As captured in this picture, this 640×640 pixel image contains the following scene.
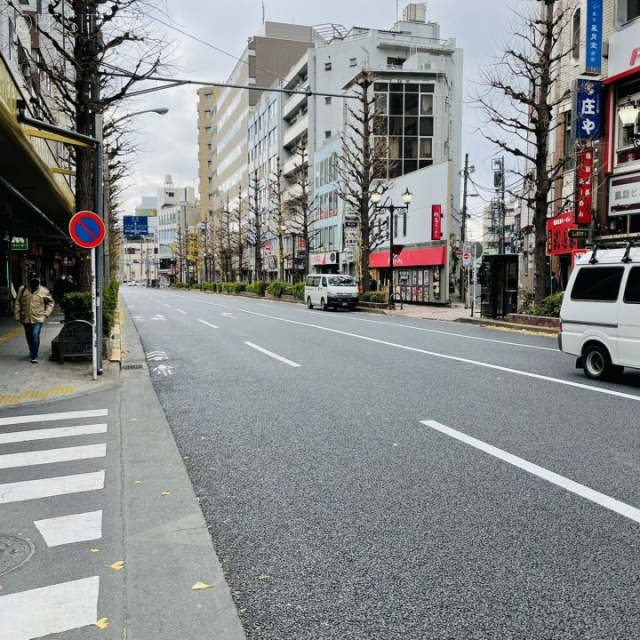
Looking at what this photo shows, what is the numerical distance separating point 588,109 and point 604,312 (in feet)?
53.3

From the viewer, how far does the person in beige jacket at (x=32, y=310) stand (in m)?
A: 12.1

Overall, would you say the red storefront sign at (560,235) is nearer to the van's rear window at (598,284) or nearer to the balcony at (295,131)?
the van's rear window at (598,284)

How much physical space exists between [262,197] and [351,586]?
79.6m

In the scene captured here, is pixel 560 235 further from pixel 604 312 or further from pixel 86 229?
pixel 86 229

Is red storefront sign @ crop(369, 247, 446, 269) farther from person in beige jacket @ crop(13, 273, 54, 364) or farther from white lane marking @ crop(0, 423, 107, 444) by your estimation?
white lane marking @ crop(0, 423, 107, 444)

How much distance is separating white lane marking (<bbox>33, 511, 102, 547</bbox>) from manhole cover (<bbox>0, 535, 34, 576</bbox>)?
0.13 m

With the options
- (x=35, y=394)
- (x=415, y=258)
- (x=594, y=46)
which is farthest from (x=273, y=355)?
(x=415, y=258)

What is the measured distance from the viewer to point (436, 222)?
38.8 metres

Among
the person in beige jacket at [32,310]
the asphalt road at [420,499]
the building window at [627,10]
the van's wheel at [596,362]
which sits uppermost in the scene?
the building window at [627,10]

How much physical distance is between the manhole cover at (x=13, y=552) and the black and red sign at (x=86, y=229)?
747 cm

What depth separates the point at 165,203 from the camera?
166 metres

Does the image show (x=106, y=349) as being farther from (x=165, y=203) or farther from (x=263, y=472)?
(x=165, y=203)

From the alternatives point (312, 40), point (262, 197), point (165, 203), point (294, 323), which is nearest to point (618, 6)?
point (294, 323)

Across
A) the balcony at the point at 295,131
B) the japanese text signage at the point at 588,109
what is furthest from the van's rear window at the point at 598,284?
the balcony at the point at 295,131
